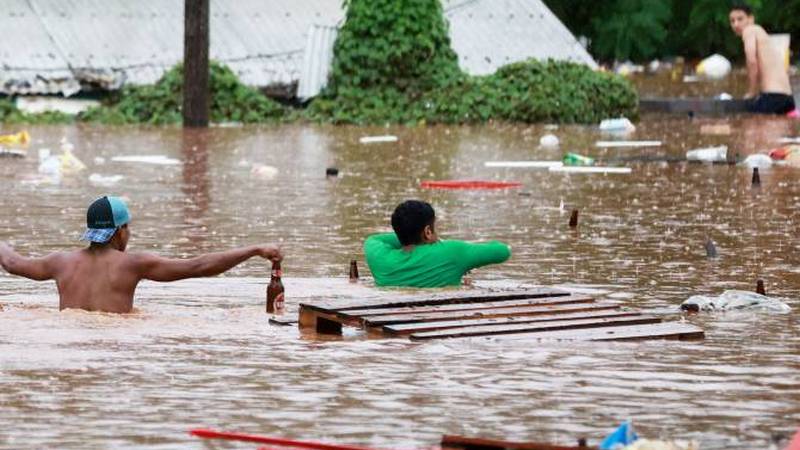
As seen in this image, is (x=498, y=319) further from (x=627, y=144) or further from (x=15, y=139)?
(x=15, y=139)

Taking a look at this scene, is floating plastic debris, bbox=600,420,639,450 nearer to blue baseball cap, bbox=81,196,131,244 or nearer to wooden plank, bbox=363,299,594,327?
wooden plank, bbox=363,299,594,327

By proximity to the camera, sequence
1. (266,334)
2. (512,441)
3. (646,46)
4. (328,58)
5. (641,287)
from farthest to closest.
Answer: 1. (646,46)
2. (328,58)
3. (641,287)
4. (266,334)
5. (512,441)

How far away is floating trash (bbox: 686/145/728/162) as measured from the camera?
818 inches

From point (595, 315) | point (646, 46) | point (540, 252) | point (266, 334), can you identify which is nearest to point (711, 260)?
point (540, 252)

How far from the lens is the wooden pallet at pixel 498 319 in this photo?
9375 millimetres

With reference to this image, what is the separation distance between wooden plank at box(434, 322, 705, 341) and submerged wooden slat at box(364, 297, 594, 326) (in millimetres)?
435

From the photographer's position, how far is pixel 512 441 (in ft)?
22.5

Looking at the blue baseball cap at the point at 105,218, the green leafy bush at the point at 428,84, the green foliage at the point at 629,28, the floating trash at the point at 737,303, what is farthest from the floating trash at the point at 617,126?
the blue baseball cap at the point at 105,218

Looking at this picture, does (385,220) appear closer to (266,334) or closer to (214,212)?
(214,212)

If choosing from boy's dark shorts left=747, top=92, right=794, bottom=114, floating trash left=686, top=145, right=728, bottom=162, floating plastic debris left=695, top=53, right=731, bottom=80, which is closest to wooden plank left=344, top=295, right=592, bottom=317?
floating trash left=686, top=145, right=728, bottom=162

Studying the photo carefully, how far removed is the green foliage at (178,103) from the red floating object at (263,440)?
68.8 ft

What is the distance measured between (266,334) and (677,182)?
31.3 ft

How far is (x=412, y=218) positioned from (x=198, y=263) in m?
1.63

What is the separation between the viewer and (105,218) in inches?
392
